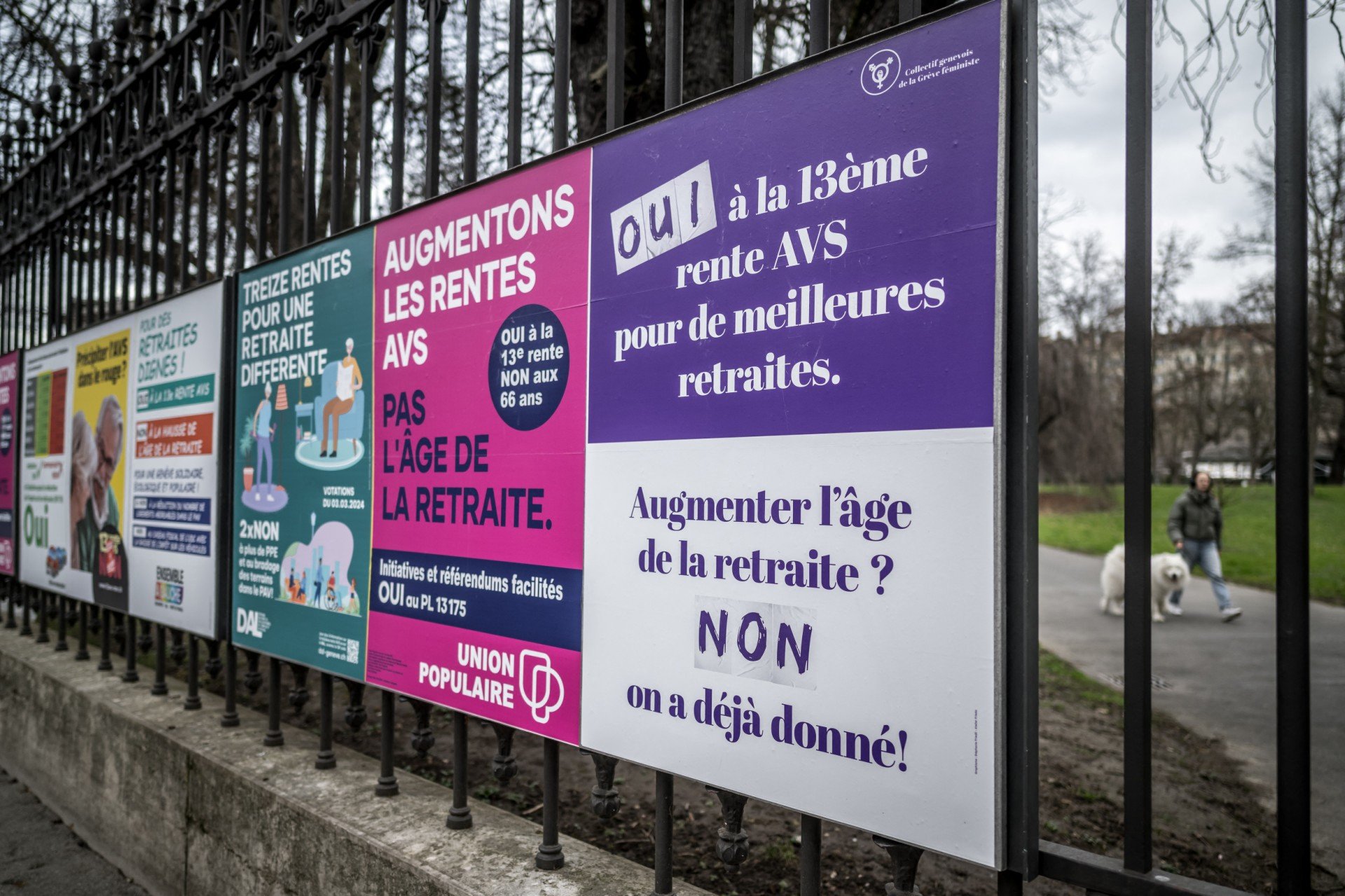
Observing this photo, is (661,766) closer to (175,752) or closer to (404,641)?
(404,641)

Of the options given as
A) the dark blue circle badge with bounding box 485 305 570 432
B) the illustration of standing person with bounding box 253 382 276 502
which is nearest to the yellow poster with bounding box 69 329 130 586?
the illustration of standing person with bounding box 253 382 276 502

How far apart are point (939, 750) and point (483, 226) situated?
5.92 ft

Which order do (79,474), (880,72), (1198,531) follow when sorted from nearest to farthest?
1. (880,72)
2. (79,474)
3. (1198,531)

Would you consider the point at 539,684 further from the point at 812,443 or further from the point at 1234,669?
the point at 1234,669

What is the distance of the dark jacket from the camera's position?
12.5 meters

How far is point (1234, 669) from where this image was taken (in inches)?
346

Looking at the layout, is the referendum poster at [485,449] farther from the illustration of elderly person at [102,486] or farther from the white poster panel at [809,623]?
the illustration of elderly person at [102,486]

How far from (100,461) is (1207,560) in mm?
12692

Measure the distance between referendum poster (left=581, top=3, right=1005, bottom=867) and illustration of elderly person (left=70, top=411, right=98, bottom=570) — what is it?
3.84 m

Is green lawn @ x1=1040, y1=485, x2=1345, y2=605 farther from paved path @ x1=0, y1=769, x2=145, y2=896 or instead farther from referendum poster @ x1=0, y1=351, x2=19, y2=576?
referendum poster @ x1=0, y1=351, x2=19, y2=576

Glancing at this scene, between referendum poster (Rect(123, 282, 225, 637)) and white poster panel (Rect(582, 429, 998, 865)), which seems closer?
white poster panel (Rect(582, 429, 998, 865))

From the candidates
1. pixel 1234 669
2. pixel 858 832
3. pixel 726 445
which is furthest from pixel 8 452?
pixel 1234 669

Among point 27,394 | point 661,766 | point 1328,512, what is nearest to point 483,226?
point 661,766

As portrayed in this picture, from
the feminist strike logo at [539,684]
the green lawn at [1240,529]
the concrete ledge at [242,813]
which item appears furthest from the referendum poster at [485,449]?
the green lawn at [1240,529]
